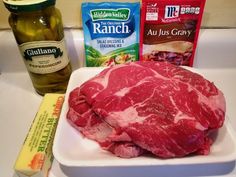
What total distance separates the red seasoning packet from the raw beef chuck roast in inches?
4.2

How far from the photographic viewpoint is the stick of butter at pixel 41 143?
45 centimetres

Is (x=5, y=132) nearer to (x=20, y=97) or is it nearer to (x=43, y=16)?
(x=20, y=97)

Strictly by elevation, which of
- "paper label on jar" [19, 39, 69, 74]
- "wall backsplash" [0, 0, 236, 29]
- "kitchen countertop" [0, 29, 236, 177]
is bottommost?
"kitchen countertop" [0, 29, 236, 177]

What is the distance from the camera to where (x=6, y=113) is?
0.63 m

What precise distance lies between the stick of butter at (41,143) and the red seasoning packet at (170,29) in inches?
9.3

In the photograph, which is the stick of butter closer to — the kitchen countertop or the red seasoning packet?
the kitchen countertop

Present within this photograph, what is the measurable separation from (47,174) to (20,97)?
27 cm

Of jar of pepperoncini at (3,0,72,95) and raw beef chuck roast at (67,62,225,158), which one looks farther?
jar of pepperoncini at (3,0,72,95)

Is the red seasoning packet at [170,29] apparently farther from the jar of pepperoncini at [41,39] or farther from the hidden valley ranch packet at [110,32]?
the jar of pepperoncini at [41,39]

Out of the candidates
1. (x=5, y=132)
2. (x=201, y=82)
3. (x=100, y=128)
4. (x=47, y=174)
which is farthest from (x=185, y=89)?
(x=5, y=132)

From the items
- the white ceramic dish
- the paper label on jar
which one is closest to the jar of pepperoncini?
the paper label on jar

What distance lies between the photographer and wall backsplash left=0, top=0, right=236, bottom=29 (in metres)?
0.63

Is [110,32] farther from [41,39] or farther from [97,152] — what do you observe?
[97,152]

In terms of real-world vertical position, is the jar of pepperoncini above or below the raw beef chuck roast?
above
